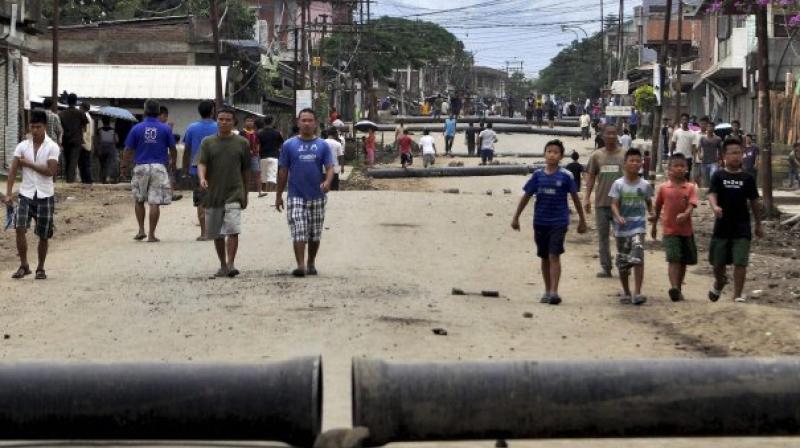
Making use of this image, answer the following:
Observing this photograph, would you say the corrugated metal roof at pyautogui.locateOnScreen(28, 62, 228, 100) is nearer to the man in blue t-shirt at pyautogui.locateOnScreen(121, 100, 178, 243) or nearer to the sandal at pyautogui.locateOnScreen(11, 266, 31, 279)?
the man in blue t-shirt at pyautogui.locateOnScreen(121, 100, 178, 243)

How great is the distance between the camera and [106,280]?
1412cm

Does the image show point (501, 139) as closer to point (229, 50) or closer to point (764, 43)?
point (229, 50)

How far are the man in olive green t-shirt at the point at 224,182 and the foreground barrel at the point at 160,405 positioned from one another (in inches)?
302

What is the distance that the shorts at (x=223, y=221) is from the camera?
46.6 feet

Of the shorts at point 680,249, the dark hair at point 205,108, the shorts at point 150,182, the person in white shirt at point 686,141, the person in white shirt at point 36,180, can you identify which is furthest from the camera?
the person in white shirt at point 686,141

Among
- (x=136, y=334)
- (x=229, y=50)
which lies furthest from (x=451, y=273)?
(x=229, y=50)

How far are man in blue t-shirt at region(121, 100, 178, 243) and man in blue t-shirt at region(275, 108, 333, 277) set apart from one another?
3522 millimetres

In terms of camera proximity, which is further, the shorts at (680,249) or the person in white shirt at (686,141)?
the person in white shirt at (686,141)

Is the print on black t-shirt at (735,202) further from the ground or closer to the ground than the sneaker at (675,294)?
further from the ground

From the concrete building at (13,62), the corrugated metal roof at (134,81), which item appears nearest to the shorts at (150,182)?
the concrete building at (13,62)

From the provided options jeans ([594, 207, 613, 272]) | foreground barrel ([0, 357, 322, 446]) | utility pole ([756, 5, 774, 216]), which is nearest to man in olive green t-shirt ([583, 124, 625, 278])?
jeans ([594, 207, 613, 272])

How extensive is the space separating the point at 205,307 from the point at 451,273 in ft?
13.3

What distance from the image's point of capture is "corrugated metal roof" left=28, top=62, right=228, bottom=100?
47.3 meters

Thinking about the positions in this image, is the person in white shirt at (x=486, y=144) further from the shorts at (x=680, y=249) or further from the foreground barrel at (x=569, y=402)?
the foreground barrel at (x=569, y=402)
